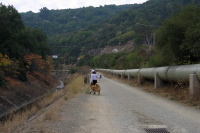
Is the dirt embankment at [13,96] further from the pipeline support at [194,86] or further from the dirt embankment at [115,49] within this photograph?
the dirt embankment at [115,49]

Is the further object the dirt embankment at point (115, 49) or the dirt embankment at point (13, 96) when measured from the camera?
the dirt embankment at point (115, 49)

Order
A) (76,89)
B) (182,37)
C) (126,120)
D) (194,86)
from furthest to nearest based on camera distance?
(76,89) < (182,37) < (194,86) < (126,120)

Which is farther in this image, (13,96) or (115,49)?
(115,49)

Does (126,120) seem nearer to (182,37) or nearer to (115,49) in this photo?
(182,37)

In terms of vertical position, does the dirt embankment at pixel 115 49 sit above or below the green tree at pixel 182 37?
above

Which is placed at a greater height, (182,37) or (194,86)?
(182,37)

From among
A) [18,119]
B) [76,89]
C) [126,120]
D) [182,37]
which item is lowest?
[18,119]

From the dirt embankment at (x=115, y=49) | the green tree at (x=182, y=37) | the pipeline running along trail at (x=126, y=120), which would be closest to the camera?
the pipeline running along trail at (x=126, y=120)

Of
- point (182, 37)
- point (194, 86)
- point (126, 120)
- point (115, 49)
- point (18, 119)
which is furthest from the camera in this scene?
point (115, 49)

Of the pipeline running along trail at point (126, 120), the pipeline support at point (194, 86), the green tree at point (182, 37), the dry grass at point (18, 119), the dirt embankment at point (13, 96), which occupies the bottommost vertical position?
the dirt embankment at point (13, 96)

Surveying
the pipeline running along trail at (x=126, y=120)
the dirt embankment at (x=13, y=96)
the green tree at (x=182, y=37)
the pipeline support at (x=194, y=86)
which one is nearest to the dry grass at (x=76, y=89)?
the pipeline running along trail at (x=126, y=120)

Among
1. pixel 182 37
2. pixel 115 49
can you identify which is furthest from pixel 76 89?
pixel 115 49

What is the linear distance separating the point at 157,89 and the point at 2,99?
15976mm

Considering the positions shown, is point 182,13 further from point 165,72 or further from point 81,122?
point 81,122
